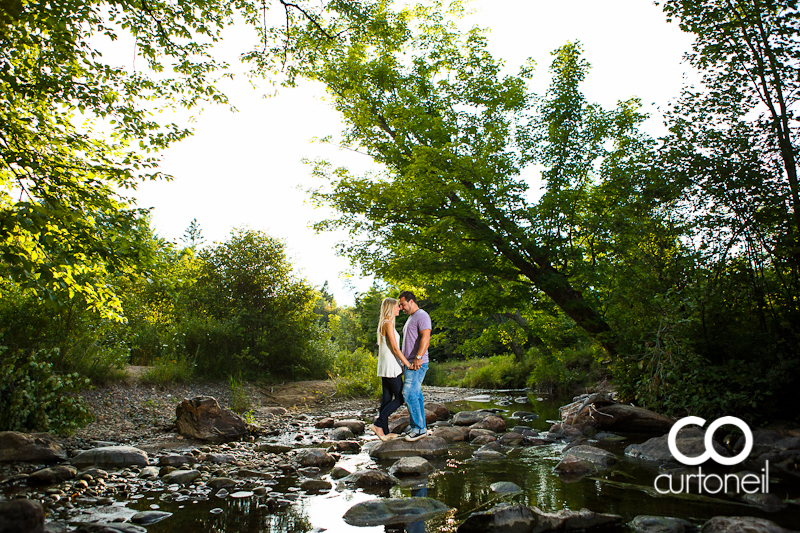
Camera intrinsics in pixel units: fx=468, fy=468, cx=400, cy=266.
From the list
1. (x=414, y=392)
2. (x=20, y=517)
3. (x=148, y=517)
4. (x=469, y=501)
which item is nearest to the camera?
(x=20, y=517)

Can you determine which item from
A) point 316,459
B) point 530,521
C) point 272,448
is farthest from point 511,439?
point 530,521

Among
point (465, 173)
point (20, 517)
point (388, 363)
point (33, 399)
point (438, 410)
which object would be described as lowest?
point (438, 410)

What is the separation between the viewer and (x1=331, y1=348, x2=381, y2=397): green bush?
1673 cm

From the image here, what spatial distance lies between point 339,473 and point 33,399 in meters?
5.06

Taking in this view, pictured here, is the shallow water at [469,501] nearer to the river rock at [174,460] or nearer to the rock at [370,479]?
the rock at [370,479]

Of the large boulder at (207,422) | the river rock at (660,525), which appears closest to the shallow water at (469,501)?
the river rock at (660,525)

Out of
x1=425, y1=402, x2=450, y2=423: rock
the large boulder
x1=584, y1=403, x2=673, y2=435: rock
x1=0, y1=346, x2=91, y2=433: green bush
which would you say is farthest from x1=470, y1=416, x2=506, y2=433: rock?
x1=0, y1=346, x2=91, y2=433: green bush

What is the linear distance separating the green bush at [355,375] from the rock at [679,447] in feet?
33.6

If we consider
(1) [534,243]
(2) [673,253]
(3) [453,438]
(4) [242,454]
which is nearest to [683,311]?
(2) [673,253]

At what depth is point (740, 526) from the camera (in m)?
3.25

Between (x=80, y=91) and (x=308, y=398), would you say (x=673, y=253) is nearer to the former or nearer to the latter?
(x=80, y=91)

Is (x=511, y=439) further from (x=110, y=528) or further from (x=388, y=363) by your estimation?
(x=110, y=528)

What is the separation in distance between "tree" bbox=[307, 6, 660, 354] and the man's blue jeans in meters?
5.65

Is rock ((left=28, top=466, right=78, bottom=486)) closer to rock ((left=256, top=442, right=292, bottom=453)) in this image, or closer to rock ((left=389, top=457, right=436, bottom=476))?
rock ((left=256, top=442, right=292, bottom=453))
